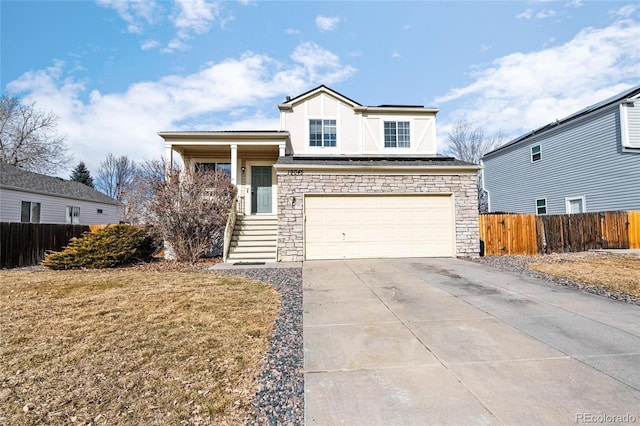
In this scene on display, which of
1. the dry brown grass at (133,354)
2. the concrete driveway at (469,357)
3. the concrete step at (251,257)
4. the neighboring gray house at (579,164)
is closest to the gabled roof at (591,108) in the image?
the neighboring gray house at (579,164)

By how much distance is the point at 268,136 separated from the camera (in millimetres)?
11812

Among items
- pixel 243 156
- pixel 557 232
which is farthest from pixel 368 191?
pixel 557 232

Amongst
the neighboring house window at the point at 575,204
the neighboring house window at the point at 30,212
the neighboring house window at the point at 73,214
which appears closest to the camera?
the neighboring house window at the point at 575,204

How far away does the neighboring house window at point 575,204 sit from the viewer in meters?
14.3

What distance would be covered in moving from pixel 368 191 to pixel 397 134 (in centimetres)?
522

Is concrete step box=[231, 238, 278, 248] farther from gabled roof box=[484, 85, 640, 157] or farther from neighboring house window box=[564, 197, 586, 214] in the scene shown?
gabled roof box=[484, 85, 640, 157]

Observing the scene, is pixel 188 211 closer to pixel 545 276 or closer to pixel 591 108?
pixel 545 276

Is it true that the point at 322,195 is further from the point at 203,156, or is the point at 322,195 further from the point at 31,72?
the point at 31,72

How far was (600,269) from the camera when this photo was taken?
7746 millimetres

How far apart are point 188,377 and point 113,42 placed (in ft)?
36.9

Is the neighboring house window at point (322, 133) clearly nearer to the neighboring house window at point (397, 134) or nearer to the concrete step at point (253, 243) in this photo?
the neighboring house window at point (397, 134)

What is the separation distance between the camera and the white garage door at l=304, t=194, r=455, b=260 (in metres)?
10.1

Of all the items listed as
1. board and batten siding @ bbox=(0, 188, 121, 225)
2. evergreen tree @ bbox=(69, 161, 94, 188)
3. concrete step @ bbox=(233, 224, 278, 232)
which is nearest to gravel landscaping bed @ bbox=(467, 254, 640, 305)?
concrete step @ bbox=(233, 224, 278, 232)

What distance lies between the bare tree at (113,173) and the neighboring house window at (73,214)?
23.2 metres
